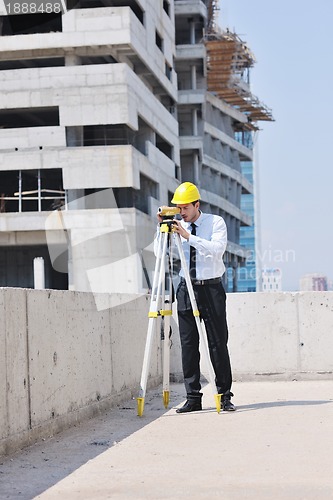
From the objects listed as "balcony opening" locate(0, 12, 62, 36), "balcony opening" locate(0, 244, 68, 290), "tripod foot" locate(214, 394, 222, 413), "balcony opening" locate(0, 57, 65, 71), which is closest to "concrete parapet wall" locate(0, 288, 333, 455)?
"tripod foot" locate(214, 394, 222, 413)

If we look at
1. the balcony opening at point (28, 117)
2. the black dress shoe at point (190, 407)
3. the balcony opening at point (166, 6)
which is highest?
the balcony opening at point (166, 6)

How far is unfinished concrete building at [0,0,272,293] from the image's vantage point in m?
42.5

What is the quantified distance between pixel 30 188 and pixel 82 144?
654 centimetres

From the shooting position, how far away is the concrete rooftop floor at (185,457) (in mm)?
4812

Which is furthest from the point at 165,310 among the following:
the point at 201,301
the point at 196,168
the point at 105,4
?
the point at 196,168

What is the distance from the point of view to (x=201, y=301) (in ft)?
27.6

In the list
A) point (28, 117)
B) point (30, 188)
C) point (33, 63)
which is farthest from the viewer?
point (30, 188)

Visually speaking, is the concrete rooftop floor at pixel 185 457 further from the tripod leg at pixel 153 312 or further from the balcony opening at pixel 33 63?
the balcony opening at pixel 33 63

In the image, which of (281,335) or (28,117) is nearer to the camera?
(281,335)

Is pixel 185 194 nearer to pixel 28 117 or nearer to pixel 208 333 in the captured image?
pixel 208 333

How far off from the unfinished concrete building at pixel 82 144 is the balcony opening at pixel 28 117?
7 cm

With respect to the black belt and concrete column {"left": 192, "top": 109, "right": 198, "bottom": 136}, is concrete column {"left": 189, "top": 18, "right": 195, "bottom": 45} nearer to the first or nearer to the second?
concrete column {"left": 192, "top": 109, "right": 198, "bottom": 136}

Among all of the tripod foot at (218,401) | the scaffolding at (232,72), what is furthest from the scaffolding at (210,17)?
the tripod foot at (218,401)

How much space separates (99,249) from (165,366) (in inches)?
1329
